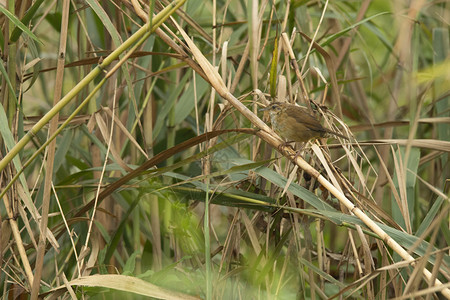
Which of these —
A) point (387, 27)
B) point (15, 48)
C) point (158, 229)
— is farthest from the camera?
point (387, 27)

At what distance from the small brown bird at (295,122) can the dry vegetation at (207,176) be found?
0.13ft

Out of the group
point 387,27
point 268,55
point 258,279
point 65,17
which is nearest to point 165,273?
point 258,279

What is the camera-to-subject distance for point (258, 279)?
1.96 meters

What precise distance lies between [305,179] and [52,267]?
1.39 m

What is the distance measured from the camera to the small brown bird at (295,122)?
2.12 m

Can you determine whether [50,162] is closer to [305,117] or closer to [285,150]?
[285,150]

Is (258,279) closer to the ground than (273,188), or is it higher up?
closer to the ground

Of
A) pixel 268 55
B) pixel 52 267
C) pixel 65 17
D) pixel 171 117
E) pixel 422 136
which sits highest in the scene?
pixel 65 17

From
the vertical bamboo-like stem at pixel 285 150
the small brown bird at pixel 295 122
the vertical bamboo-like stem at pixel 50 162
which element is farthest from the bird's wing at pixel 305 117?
the vertical bamboo-like stem at pixel 50 162

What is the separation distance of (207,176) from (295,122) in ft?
1.64

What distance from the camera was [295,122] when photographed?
2.14 m

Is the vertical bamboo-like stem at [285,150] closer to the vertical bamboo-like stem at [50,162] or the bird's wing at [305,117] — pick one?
the bird's wing at [305,117]

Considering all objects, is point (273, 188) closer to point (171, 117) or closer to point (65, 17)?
point (171, 117)

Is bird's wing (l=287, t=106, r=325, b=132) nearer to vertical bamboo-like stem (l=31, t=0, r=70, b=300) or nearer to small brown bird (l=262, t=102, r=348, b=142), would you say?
small brown bird (l=262, t=102, r=348, b=142)
